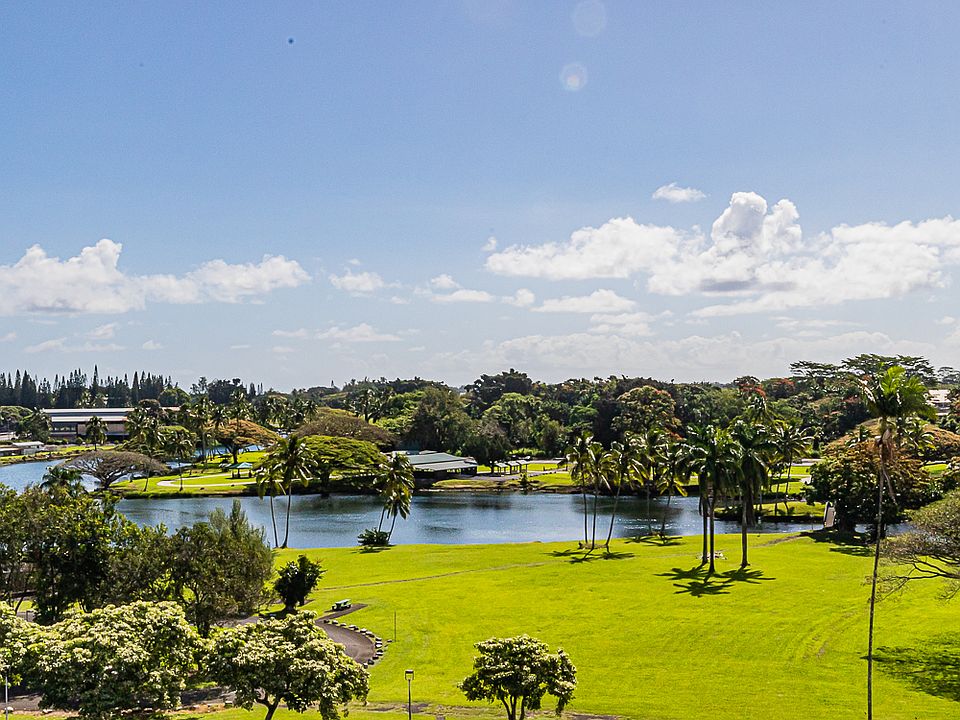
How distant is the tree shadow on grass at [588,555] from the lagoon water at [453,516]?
688 inches

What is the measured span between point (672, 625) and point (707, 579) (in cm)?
1249

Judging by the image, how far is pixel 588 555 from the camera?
7019 cm

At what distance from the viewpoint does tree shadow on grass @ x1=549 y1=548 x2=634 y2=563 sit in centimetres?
6842

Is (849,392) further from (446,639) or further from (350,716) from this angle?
(350,716)

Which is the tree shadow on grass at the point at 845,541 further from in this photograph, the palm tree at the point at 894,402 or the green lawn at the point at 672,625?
the palm tree at the point at 894,402

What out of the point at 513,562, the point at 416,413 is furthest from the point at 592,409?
the point at 513,562

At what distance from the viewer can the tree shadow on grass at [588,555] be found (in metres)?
68.4

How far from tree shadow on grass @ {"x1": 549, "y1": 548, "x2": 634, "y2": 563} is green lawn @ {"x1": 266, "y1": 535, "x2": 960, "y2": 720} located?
645mm

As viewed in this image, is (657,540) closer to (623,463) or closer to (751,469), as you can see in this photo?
(623,463)

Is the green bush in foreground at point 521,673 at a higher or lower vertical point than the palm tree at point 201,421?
lower

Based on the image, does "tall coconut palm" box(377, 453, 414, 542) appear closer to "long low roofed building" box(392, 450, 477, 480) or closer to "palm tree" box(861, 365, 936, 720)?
"long low roofed building" box(392, 450, 477, 480)

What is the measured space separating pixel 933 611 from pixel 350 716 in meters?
34.3

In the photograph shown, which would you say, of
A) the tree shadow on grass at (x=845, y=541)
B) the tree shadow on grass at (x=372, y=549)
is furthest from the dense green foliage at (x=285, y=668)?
the tree shadow on grass at (x=845, y=541)

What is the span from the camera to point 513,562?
6725 cm
